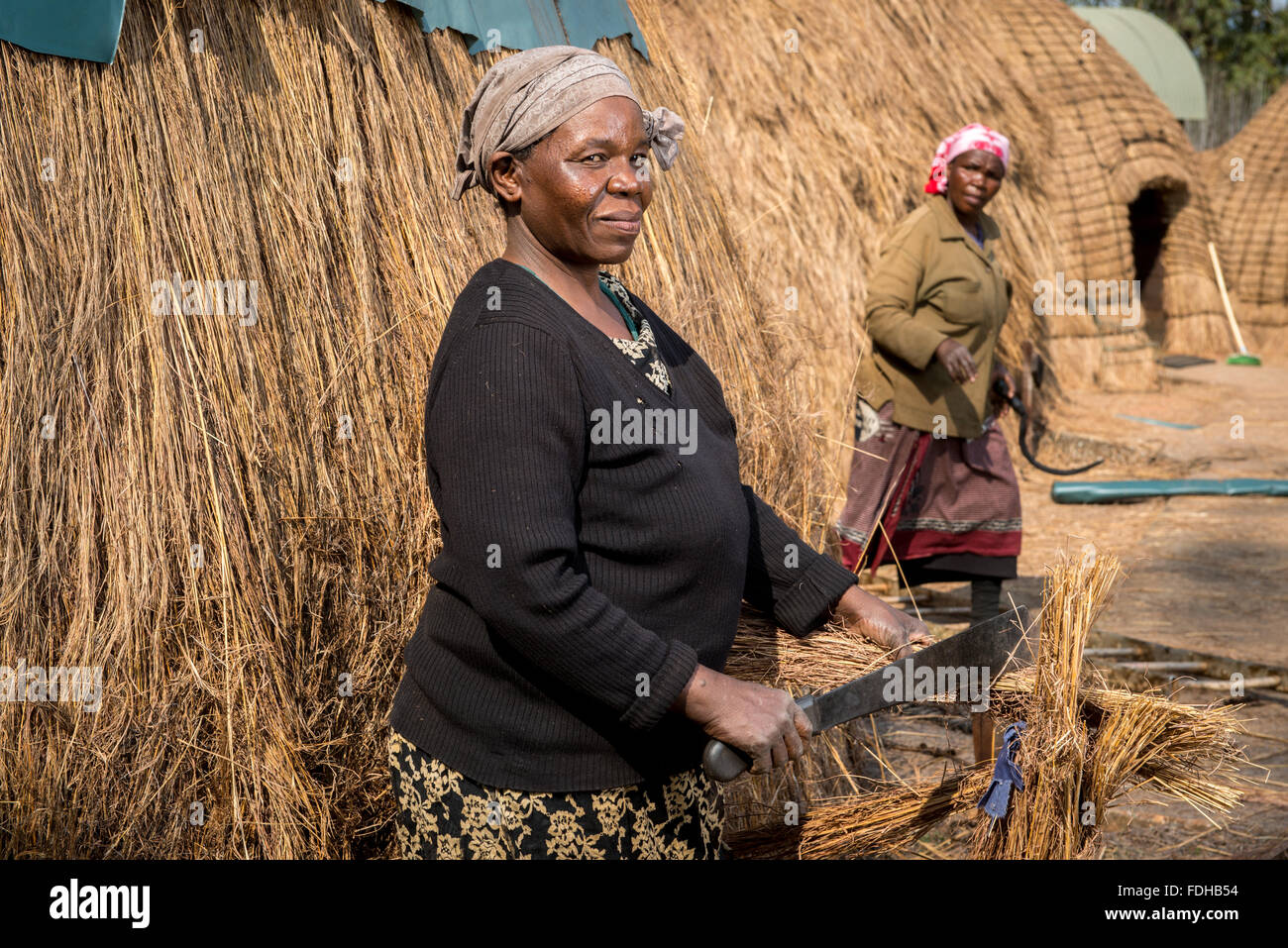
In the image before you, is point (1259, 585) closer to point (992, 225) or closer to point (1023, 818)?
point (992, 225)

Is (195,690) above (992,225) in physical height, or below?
below

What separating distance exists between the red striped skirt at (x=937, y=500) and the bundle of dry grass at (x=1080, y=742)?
2307mm

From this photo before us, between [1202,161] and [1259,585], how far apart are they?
10880 mm

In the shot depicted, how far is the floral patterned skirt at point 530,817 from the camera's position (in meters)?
1.61

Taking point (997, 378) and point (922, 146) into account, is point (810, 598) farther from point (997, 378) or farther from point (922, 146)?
point (922, 146)

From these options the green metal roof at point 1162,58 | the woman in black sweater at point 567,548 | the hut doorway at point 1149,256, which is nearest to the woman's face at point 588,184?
the woman in black sweater at point 567,548

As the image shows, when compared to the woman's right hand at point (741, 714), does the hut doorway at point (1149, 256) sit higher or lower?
higher

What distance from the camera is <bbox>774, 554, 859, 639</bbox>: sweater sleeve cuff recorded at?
1951 millimetres

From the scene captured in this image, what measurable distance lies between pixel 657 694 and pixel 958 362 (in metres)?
2.73

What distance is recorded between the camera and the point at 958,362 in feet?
13.0

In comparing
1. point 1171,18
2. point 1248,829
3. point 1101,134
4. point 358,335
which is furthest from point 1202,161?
point 358,335

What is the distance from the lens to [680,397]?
68.9 inches

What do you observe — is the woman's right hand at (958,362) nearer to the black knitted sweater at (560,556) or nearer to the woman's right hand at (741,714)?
the black knitted sweater at (560,556)

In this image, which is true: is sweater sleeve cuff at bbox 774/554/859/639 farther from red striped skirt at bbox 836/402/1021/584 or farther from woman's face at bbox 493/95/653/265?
red striped skirt at bbox 836/402/1021/584
